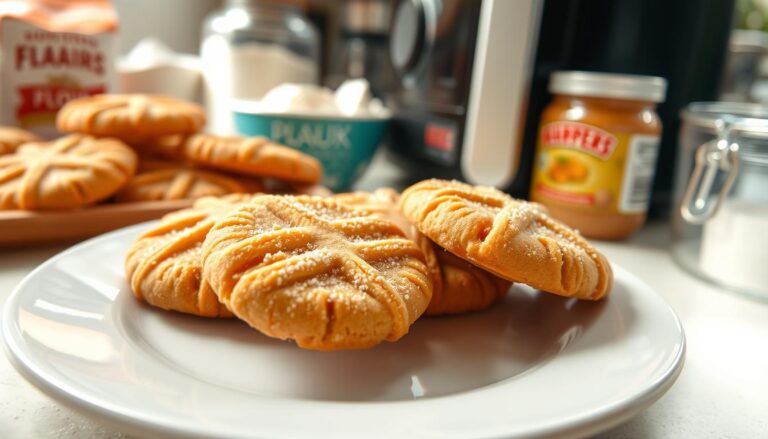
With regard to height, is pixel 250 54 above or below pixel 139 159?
above

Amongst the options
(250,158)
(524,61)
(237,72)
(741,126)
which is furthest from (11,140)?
(741,126)

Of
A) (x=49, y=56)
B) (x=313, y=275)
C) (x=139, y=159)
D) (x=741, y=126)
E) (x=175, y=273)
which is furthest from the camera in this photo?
(x=49, y=56)

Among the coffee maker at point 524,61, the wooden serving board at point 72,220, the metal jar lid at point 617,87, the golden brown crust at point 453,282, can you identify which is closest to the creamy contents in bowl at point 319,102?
the coffee maker at point 524,61

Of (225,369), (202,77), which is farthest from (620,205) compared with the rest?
(202,77)

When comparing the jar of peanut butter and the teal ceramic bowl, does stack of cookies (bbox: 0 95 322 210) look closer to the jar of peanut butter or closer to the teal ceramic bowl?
the teal ceramic bowl

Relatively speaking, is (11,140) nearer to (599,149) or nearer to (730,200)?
(599,149)
